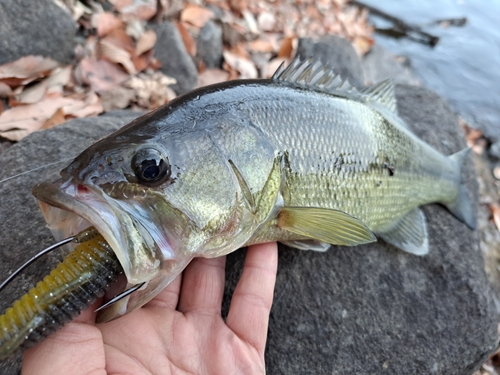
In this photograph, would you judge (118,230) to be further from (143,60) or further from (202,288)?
(143,60)

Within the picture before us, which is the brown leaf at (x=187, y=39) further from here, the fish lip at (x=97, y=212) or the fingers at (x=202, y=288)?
the fish lip at (x=97, y=212)

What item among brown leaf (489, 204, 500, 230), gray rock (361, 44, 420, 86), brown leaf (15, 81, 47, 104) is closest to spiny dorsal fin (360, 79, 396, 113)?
brown leaf (15, 81, 47, 104)

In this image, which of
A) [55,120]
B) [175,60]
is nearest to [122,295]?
[55,120]

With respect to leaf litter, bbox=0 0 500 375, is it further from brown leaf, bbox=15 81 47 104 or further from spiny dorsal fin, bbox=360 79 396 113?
spiny dorsal fin, bbox=360 79 396 113

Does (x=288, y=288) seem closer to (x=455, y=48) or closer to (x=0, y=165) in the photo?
(x=0, y=165)

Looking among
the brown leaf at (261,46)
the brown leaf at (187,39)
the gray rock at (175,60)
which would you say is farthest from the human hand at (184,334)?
the brown leaf at (261,46)
